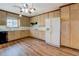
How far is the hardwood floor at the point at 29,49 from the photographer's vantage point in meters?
1.82

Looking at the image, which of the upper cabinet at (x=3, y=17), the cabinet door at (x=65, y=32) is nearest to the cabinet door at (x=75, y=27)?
the cabinet door at (x=65, y=32)

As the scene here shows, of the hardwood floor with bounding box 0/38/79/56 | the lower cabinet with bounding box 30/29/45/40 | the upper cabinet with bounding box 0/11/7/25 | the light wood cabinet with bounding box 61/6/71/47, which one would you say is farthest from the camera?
the light wood cabinet with bounding box 61/6/71/47

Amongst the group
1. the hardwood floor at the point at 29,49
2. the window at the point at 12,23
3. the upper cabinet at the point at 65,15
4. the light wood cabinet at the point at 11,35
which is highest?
the upper cabinet at the point at 65,15

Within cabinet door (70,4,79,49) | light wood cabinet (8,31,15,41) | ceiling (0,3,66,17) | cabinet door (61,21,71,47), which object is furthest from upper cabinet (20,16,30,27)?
cabinet door (61,21,71,47)

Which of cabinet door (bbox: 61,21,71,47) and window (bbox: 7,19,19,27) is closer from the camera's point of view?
window (bbox: 7,19,19,27)

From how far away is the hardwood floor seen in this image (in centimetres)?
182

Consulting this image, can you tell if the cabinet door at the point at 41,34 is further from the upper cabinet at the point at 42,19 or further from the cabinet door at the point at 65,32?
Answer: the cabinet door at the point at 65,32

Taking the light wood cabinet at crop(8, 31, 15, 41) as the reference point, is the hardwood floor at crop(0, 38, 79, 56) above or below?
below

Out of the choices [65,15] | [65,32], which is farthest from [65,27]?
[65,15]

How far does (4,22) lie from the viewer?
5.73ft

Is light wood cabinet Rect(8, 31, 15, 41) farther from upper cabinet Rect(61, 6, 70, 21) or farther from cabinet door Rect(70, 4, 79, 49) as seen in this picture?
upper cabinet Rect(61, 6, 70, 21)

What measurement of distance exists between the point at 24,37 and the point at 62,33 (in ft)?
4.10

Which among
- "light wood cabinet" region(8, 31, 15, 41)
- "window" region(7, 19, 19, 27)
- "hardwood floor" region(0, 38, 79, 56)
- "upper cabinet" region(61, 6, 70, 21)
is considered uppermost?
"upper cabinet" region(61, 6, 70, 21)

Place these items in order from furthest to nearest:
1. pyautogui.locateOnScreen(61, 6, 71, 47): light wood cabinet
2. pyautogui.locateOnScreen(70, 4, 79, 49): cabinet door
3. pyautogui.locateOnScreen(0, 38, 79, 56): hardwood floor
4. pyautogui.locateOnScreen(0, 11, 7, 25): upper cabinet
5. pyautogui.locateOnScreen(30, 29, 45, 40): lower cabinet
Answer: pyautogui.locateOnScreen(61, 6, 71, 47): light wood cabinet → pyautogui.locateOnScreen(70, 4, 79, 49): cabinet door → pyautogui.locateOnScreen(30, 29, 45, 40): lower cabinet → pyautogui.locateOnScreen(0, 38, 79, 56): hardwood floor → pyautogui.locateOnScreen(0, 11, 7, 25): upper cabinet
